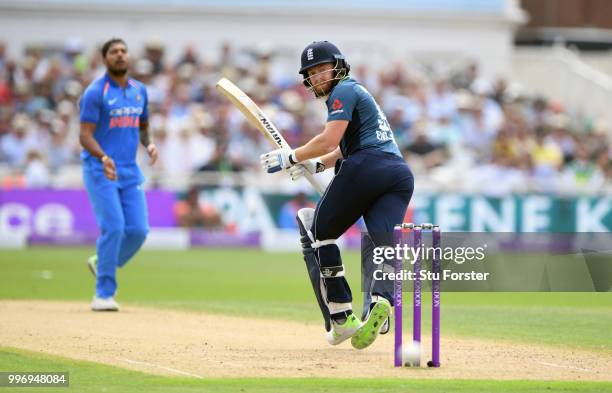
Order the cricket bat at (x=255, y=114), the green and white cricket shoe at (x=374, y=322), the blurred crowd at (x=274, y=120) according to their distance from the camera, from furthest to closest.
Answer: the blurred crowd at (x=274, y=120) < the cricket bat at (x=255, y=114) < the green and white cricket shoe at (x=374, y=322)

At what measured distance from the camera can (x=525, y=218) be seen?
77.5 feet

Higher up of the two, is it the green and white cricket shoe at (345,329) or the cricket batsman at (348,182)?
the cricket batsman at (348,182)

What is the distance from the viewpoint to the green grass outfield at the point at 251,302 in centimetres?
779

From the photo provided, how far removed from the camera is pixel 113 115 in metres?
12.3

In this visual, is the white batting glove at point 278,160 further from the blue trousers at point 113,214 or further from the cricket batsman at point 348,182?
the blue trousers at point 113,214

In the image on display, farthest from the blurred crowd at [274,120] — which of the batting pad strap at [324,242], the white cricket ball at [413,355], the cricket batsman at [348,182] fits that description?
the white cricket ball at [413,355]

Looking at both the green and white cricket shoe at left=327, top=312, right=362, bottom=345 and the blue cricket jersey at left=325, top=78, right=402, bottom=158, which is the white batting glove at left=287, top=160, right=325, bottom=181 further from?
the green and white cricket shoe at left=327, top=312, right=362, bottom=345

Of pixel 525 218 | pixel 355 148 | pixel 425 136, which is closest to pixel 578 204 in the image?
pixel 525 218

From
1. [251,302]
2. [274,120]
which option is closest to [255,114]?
[251,302]

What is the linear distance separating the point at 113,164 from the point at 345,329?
12.2 feet

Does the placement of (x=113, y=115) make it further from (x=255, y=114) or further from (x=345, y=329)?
(x=345, y=329)

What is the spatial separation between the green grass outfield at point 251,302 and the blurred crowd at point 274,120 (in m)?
2.16

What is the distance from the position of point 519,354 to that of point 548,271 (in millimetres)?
1155

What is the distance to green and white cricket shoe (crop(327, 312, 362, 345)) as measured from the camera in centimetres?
913
